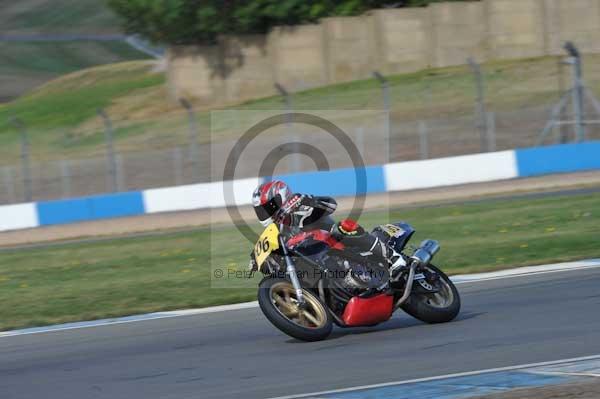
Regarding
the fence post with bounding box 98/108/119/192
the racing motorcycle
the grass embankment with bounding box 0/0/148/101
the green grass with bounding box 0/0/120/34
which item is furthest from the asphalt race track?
the green grass with bounding box 0/0/120/34

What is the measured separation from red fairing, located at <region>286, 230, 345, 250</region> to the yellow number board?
12 centimetres

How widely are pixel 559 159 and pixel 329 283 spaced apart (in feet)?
52.3

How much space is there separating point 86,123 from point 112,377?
111ft

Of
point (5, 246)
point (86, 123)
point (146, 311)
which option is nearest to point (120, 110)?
point (86, 123)

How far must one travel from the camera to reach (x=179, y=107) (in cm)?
4094

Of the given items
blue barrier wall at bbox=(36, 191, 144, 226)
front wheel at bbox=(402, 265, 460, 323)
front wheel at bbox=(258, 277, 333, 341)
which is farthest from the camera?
blue barrier wall at bbox=(36, 191, 144, 226)

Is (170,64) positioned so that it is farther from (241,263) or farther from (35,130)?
(241,263)

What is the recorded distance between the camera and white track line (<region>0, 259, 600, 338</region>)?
10656 millimetres

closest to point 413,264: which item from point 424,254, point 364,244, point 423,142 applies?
point 424,254

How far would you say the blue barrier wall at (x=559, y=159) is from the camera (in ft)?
76.1

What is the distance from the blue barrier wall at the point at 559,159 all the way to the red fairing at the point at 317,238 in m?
15.4

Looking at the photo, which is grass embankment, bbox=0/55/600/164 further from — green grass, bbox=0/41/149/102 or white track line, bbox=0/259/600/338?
white track line, bbox=0/259/600/338

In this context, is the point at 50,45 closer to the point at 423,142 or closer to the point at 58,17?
the point at 58,17

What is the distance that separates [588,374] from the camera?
21.0 feet
